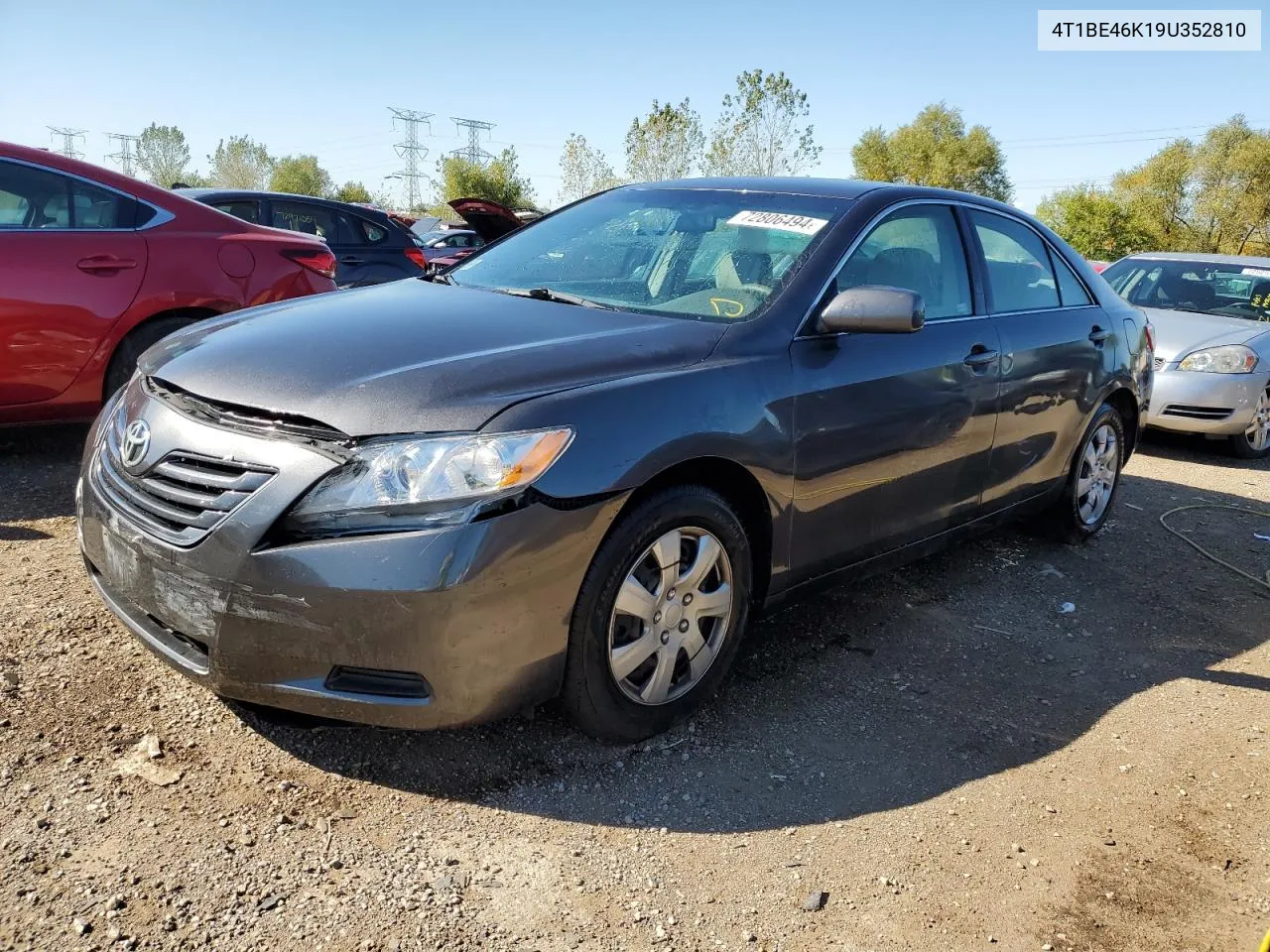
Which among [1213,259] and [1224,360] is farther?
[1213,259]

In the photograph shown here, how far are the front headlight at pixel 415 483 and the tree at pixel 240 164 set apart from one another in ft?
264

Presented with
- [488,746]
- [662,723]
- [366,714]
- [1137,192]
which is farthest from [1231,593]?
[1137,192]

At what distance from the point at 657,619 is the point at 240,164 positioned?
81756 millimetres

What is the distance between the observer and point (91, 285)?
196 inches

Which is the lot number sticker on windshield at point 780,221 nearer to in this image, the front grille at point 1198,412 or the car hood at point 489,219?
the car hood at point 489,219

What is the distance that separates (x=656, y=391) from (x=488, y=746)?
1.10m

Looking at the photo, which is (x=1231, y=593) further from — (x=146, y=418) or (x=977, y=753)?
(x=146, y=418)

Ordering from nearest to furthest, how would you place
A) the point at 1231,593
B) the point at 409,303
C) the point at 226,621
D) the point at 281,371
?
the point at 226,621, the point at 281,371, the point at 409,303, the point at 1231,593

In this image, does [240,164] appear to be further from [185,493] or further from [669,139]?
[185,493]

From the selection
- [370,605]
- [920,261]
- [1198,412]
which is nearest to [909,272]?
[920,261]

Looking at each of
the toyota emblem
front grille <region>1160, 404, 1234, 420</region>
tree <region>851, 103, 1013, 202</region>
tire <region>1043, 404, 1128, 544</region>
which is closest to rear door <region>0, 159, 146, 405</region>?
the toyota emblem

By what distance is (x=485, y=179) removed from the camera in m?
65.3

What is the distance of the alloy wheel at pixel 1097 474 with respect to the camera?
5121 millimetres

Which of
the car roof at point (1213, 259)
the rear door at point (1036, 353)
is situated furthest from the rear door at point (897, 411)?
the car roof at point (1213, 259)
